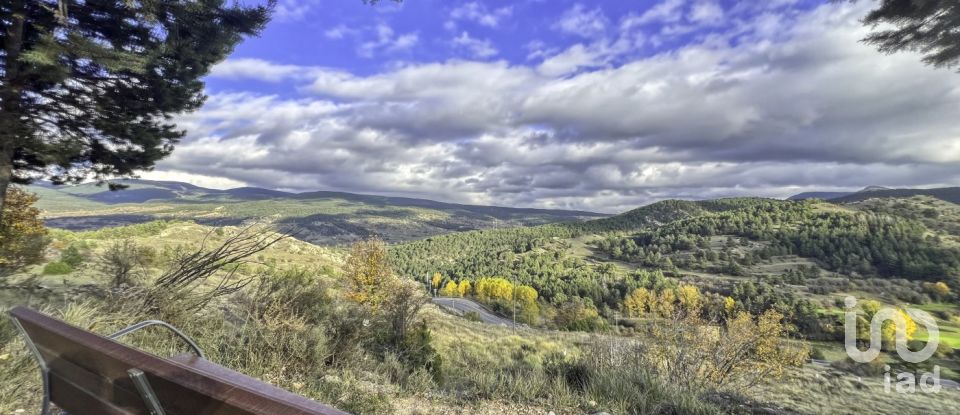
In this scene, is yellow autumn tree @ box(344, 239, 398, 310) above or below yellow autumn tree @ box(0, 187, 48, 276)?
below

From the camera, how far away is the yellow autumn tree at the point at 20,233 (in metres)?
10.7

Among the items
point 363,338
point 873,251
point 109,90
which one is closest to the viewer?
point 109,90

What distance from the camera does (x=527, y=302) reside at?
71.3 m

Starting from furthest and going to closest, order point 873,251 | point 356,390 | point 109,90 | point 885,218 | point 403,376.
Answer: point 885,218 → point 873,251 → point 109,90 → point 403,376 → point 356,390

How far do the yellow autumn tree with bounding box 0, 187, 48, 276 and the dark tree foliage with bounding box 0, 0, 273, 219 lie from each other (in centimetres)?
564

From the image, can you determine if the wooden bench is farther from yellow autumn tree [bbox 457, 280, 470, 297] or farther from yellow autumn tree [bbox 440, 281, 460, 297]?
yellow autumn tree [bbox 457, 280, 470, 297]

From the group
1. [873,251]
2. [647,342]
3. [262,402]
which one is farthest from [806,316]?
[262,402]

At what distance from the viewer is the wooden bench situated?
1270 millimetres

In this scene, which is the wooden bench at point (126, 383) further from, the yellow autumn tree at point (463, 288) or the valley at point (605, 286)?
the yellow autumn tree at point (463, 288)

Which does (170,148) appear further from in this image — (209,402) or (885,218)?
(885,218)

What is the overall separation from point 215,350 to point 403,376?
2.36 metres

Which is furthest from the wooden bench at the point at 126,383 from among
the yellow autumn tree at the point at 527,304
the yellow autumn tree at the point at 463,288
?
the yellow autumn tree at the point at 463,288

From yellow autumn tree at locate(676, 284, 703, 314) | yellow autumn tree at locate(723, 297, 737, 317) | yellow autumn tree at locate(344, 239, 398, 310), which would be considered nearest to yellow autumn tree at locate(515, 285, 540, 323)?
yellow autumn tree at locate(676, 284, 703, 314)

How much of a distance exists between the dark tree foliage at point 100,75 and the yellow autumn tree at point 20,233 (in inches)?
222
